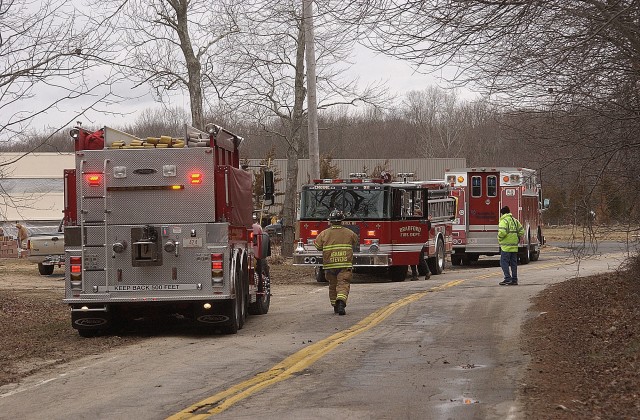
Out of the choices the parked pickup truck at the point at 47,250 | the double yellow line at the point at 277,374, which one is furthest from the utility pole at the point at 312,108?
the double yellow line at the point at 277,374

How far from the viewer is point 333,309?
731 inches

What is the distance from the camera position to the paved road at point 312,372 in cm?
902

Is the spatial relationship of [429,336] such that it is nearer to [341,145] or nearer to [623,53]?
[623,53]

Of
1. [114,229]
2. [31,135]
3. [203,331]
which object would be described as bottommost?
[203,331]

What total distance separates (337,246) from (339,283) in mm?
670

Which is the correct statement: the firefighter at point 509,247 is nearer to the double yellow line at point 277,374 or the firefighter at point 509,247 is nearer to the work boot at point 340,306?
the double yellow line at point 277,374

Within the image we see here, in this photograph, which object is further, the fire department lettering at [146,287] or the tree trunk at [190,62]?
the tree trunk at [190,62]

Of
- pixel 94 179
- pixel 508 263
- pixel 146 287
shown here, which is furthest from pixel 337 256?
pixel 508 263

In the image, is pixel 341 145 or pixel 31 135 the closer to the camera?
pixel 31 135

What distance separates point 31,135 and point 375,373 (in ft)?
30.6

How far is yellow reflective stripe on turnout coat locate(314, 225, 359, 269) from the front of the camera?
17.6 meters

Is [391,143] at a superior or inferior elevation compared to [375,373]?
superior

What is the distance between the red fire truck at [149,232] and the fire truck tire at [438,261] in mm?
15327

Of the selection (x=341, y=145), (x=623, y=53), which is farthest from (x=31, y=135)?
(x=341, y=145)
